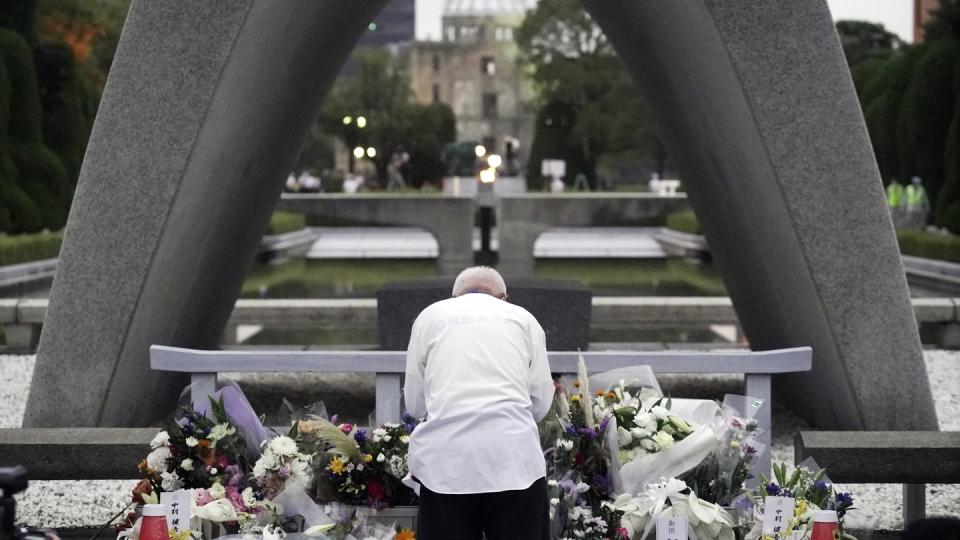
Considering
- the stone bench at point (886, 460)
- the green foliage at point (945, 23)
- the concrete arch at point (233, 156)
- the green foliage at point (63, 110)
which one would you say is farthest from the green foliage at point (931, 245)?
the stone bench at point (886, 460)

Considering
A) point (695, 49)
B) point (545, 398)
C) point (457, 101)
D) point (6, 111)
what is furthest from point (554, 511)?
point (457, 101)

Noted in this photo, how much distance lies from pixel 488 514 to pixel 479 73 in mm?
105206

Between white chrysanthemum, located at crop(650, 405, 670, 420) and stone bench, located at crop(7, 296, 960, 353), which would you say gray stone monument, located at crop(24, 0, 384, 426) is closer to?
→ white chrysanthemum, located at crop(650, 405, 670, 420)

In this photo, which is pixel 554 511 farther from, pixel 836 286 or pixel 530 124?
pixel 530 124

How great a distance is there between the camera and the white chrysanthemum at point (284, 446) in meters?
5.29

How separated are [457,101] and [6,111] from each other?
84590 mm

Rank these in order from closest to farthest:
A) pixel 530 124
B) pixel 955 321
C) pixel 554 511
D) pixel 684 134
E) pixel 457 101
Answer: pixel 554 511
pixel 684 134
pixel 955 321
pixel 530 124
pixel 457 101

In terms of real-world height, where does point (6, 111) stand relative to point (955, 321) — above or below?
above

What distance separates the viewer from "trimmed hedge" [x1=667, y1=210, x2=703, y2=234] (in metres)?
32.2

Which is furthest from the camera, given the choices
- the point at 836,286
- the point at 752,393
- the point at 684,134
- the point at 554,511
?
the point at 684,134

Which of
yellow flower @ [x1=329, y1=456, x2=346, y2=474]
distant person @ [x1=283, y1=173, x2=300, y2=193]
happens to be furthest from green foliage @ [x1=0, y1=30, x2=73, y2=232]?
distant person @ [x1=283, y1=173, x2=300, y2=193]

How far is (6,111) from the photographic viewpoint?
24.0 m

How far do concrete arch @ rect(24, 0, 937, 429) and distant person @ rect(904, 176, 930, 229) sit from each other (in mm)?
24688

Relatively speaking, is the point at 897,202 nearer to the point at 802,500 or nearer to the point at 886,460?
the point at 886,460
